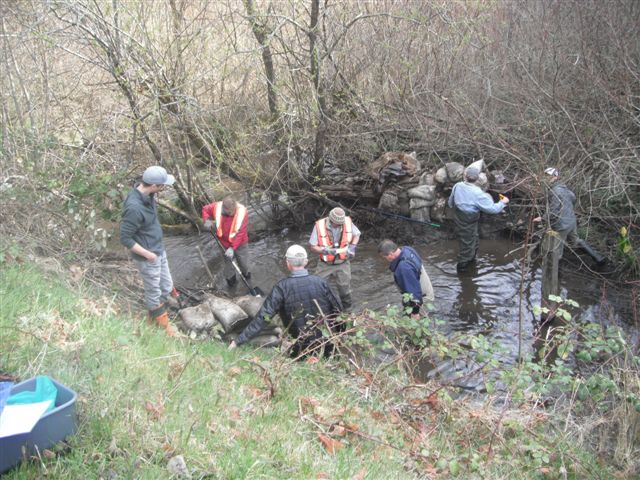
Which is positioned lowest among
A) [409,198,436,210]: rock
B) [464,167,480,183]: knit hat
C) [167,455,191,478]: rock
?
[409,198,436,210]: rock

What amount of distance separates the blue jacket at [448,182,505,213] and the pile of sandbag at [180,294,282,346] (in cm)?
374

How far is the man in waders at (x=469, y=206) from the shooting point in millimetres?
8852

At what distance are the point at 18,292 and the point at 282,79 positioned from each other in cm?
628

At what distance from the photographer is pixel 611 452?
16.5 feet

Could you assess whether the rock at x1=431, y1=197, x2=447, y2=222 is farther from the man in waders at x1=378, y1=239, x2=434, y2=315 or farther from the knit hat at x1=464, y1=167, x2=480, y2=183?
the man in waders at x1=378, y1=239, x2=434, y2=315

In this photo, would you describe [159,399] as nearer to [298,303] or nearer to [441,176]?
[298,303]

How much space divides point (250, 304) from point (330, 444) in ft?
13.8

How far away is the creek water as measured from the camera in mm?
8242

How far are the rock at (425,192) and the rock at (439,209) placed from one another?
153 mm

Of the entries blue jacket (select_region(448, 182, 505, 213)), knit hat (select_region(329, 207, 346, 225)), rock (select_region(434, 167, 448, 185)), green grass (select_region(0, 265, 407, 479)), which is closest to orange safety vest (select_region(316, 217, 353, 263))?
knit hat (select_region(329, 207, 346, 225))

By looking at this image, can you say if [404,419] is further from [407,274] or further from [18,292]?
[18,292]

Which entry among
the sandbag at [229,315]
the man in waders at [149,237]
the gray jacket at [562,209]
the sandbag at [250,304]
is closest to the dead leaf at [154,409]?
the man in waders at [149,237]

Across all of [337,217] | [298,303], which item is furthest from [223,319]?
[337,217]

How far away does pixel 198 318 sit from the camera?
7.37m
